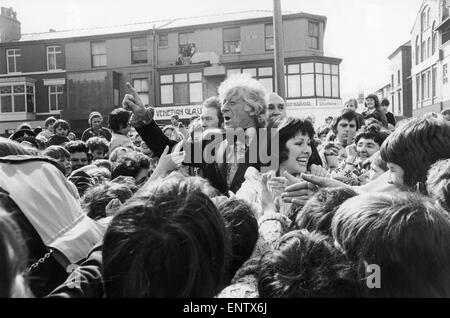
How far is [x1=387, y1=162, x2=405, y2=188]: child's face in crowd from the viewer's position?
6.18 feet

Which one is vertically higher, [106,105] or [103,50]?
[103,50]

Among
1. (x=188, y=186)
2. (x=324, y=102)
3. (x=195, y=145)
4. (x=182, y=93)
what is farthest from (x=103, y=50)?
(x=188, y=186)

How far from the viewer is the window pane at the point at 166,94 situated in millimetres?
24703

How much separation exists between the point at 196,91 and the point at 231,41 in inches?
126

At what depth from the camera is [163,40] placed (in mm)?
24641

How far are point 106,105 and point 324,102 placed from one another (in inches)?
469

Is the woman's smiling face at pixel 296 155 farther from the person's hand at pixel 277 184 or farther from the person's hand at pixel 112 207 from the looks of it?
the person's hand at pixel 112 207

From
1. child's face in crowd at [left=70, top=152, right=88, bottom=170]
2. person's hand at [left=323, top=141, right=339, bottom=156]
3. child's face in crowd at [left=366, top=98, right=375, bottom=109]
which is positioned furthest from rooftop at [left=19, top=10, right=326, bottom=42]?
person's hand at [left=323, top=141, right=339, bottom=156]

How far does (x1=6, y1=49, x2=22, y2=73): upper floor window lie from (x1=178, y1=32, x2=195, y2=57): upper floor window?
10158 mm

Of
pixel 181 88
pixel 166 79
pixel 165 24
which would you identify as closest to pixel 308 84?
pixel 181 88

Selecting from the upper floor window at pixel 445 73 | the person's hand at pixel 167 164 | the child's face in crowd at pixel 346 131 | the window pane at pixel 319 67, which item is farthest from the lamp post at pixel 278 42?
the window pane at pixel 319 67

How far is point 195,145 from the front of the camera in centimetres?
270

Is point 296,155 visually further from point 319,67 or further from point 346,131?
point 319,67
